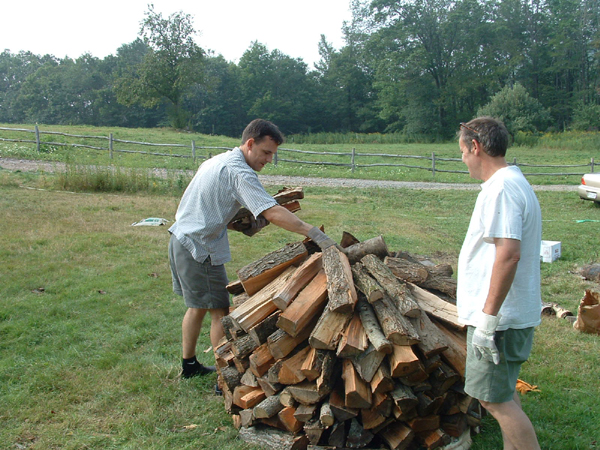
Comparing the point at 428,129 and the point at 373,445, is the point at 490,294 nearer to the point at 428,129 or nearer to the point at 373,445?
the point at 373,445

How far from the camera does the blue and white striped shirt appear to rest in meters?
3.29

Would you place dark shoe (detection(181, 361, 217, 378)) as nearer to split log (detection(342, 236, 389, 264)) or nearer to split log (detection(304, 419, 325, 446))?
split log (detection(304, 419, 325, 446))

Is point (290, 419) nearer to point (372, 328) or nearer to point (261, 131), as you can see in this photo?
point (372, 328)

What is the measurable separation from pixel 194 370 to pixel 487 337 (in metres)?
2.38

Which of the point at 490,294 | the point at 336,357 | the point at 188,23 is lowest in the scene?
the point at 336,357

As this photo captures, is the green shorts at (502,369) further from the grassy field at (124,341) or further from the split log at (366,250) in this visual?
the split log at (366,250)

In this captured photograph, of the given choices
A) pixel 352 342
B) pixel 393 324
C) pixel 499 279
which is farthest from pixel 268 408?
pixel 499 279

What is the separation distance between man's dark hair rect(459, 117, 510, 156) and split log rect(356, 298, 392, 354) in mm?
1121

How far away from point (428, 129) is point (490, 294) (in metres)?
55.5

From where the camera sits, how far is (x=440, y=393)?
9.39ft

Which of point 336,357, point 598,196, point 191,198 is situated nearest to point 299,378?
point 336,357

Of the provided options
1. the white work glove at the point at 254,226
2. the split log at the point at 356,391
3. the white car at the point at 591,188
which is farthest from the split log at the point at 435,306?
the white car at the point at 591,188

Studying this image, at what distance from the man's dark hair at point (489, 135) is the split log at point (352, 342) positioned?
3.89ft

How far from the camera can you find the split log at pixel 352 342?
9.07 ft
